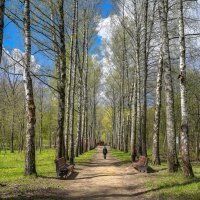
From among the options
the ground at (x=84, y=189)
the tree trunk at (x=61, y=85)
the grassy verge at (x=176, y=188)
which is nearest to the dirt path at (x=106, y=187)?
the ground at (x=84, y=189)

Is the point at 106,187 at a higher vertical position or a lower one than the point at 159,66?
lower

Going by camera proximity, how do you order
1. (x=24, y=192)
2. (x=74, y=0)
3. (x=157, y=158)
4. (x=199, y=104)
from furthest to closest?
(x=199, y=104) < (x=74, y=0) < (x=157, y=158) < (x=24, y=192)

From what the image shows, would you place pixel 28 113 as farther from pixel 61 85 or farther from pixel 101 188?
pixel 101 188

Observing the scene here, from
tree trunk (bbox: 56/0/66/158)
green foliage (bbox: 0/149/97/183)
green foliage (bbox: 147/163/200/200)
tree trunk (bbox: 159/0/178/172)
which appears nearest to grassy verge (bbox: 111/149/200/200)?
green foliage (bbox: 147/163/200/200)

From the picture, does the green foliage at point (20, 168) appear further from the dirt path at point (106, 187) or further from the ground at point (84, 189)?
the dirt path at point (106, 187)

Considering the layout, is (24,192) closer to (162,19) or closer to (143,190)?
(143,190)

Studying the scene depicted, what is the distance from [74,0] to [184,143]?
1347 cm

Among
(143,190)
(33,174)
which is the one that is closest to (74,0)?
(33,174)

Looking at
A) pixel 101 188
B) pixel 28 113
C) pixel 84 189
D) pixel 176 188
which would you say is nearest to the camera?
pixel 176 188

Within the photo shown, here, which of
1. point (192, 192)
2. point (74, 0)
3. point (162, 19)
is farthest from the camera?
point (74, 0)

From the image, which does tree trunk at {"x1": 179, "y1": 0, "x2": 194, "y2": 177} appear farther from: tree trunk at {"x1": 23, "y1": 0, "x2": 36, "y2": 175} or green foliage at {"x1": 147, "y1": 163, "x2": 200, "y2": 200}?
tree trunk at {"x1": 23, "y1": 0, "x2": 36, "y2": 175}

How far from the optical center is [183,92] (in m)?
12.2

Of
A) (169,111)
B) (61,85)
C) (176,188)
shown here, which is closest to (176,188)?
(176,188)

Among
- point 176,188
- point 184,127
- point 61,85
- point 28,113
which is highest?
point 61,85
